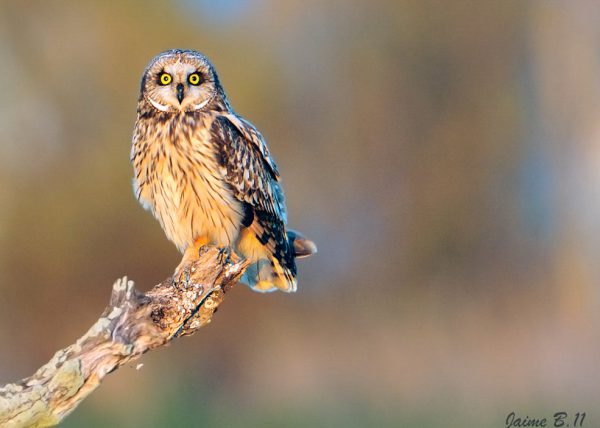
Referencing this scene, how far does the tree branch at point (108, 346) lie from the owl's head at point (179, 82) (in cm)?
116

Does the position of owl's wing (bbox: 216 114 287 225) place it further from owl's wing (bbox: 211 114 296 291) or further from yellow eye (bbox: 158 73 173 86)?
yellow eye (bbox: 158 73 173 86)

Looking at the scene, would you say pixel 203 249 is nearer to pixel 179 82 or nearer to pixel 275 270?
pixel 275 270

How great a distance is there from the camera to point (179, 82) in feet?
15.9

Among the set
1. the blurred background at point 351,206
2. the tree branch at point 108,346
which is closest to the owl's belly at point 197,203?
the tree branch at point 108,346

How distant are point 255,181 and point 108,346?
1908mm

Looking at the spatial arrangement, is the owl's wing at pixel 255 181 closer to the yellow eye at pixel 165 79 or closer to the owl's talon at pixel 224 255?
the yellow eye at pixel 165 79

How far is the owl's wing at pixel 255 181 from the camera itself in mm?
4879

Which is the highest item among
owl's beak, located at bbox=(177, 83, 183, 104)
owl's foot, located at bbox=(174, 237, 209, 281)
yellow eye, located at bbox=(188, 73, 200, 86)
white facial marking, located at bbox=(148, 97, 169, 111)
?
yellow eye, located at bbox=(188, 73, 200, 86)

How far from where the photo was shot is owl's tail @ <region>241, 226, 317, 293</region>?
5148 mm

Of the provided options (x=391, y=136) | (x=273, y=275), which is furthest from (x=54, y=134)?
(x=273, y=275)

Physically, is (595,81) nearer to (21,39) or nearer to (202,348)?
(202,348)

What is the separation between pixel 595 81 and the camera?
14031 millimetres
